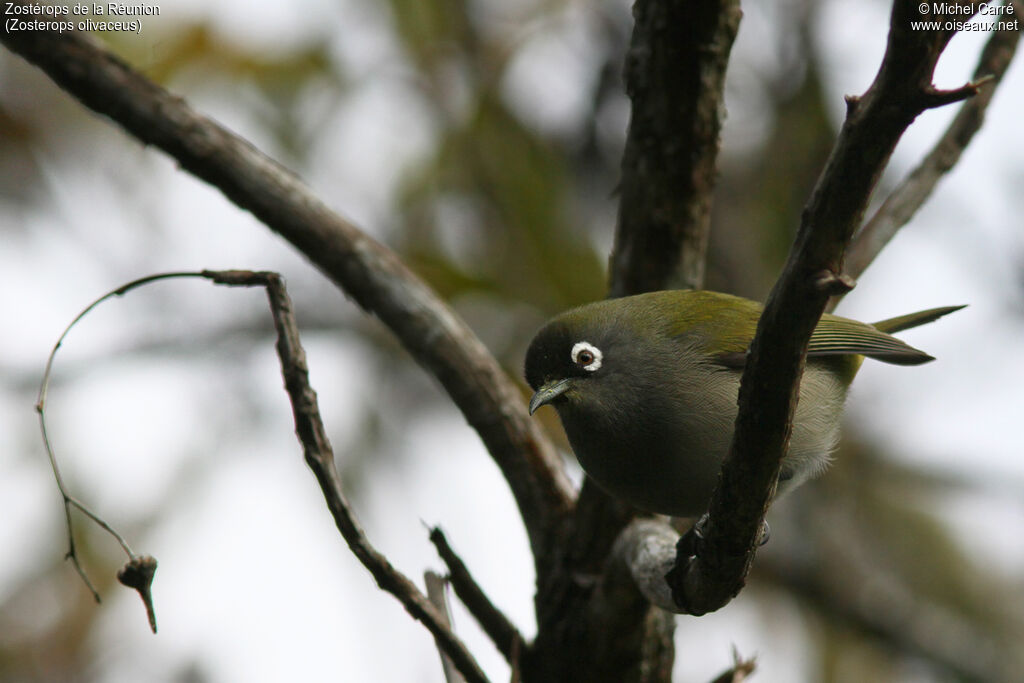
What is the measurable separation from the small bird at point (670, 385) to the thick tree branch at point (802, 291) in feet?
2.88

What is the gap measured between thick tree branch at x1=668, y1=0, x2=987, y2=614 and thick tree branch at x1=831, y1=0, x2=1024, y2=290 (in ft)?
7.07

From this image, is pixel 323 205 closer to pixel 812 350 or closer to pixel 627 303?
pixel 627 303

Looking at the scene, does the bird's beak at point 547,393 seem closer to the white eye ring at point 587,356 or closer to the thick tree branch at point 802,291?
the white eye ring at point 587,356

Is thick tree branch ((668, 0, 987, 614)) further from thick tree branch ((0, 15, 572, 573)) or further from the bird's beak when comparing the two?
thick tree branch ((0, 15, 572, 573))

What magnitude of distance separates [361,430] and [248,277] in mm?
6325

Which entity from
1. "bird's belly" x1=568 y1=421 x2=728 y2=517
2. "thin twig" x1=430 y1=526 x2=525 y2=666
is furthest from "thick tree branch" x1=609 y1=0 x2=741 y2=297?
"thin twig" x1=430 y1=526 x2=525 y2=666

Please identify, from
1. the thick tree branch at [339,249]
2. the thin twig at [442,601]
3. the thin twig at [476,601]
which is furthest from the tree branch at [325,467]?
the thick tree branch at [339,249]

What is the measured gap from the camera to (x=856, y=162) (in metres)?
2.08

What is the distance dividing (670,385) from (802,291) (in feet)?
5.97

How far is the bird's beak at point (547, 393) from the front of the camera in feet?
13.6

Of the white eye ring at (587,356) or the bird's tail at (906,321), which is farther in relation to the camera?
the bird's tail at (906,321)

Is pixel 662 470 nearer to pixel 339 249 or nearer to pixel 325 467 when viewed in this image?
pixel 325 467

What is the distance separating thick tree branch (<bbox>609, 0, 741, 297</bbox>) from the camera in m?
3.67

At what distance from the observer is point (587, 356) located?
4.26m
